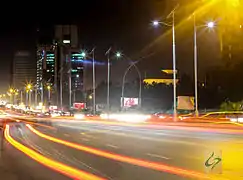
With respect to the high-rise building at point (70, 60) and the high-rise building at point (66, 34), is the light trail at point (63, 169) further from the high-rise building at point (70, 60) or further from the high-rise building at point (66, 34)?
the high-rise building at point (66, 34)

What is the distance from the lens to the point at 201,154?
18078 millimetres

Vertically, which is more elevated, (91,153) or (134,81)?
(134,81)

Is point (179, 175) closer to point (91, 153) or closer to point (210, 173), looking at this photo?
point (210, 173)

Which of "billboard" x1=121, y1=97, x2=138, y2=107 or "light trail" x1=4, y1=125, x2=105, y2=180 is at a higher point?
"billboard" x1=121, y1=97, x2=138, y2=107

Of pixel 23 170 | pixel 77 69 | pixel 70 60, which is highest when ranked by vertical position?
pixel 70 60

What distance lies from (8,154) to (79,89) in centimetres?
13561

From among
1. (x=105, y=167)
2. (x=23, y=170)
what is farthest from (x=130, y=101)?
(x=23, y=170)

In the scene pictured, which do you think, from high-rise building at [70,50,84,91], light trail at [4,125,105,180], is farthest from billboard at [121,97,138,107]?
light trail at [4,125,105,180]

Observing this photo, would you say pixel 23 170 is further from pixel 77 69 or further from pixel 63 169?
pixel 77 69

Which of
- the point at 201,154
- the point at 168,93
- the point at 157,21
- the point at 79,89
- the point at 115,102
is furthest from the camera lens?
the point at 79,89

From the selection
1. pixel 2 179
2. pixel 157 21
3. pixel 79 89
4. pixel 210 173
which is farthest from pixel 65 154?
pixel 79 89
